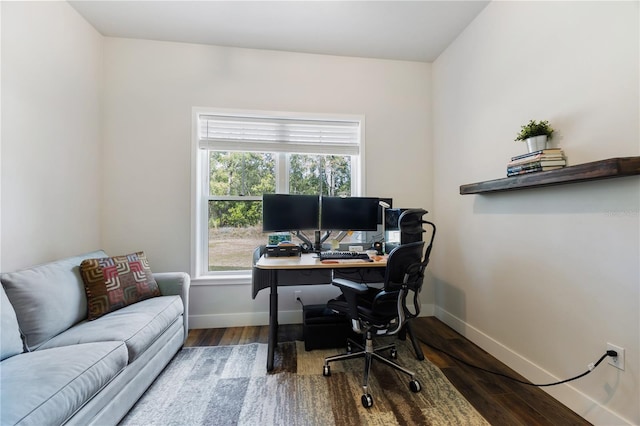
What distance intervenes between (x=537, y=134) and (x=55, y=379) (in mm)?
2815

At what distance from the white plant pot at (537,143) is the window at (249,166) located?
1490 mm

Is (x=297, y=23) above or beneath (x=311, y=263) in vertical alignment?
above

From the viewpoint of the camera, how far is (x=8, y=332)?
48.4 inches

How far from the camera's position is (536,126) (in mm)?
1606

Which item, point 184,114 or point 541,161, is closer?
point 541,161

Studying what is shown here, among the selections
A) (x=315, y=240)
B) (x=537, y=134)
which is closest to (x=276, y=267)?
(x=315, y=240)

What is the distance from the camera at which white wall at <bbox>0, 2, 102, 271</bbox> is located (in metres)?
1.65

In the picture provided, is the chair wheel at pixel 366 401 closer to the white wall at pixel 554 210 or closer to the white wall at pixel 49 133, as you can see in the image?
the white wall at pixel 554 210

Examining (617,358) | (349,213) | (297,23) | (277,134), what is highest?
(297,23)

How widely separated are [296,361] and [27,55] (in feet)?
9.67

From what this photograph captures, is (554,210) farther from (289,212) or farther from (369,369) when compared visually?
(289,212)

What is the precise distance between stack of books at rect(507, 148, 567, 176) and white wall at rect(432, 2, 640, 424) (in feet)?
0.20

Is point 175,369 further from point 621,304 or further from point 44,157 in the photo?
point 621,304

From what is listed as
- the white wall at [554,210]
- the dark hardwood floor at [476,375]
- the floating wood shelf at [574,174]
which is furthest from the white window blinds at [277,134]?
the dark hardwood floor at [476,375]
